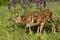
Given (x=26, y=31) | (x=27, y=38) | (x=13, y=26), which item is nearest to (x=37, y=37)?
(x=27, y=38)

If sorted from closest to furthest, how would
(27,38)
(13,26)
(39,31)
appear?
(27,38)
(39,31)
(13,26)

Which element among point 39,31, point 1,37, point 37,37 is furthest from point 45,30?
point 1,37

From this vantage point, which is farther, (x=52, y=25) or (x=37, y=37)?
(x=52, y=25)

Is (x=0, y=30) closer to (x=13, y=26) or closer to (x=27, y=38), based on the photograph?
(x=13, y=26)

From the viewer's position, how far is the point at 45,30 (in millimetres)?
9836

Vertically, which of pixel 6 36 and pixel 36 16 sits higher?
pixel 36 16

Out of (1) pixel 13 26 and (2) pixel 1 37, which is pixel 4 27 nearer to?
(1) pixel 13 26

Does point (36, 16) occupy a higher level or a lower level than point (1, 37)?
higher

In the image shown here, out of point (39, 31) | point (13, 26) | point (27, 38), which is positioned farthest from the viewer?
point (13, 26)

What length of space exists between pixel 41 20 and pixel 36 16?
0.23 metres

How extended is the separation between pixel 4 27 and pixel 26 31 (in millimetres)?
1122

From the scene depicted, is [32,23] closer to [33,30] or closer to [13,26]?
[33,30]

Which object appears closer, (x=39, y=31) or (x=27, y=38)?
(x=27, y=38)

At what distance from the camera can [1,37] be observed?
9.20 metres
